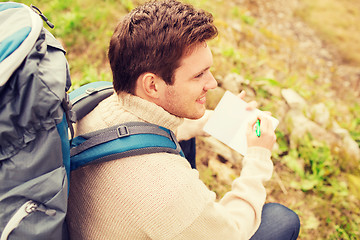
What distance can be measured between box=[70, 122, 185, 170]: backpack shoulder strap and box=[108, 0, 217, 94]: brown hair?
416mm

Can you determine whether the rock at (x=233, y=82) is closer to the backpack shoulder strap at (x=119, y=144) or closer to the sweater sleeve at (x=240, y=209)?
the sweater sleeve at (x=240, y=209)

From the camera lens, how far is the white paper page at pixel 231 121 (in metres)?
2.46

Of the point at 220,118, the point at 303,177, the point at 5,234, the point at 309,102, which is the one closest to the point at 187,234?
the point at 5,234

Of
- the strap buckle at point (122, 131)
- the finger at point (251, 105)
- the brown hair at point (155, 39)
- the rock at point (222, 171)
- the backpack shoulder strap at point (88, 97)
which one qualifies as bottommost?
the rock at point (222, 171)

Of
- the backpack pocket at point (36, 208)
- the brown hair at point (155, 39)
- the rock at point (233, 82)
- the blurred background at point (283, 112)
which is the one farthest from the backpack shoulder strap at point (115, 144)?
the rock at point (233, 82)

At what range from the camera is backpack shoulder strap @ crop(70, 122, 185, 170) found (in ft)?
5.07

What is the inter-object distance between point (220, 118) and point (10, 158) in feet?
5.90

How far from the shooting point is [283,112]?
421cm

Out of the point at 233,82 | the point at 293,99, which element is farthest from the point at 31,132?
the point at 293,99

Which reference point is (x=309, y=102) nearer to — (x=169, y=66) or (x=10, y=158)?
(x=169, y=66)

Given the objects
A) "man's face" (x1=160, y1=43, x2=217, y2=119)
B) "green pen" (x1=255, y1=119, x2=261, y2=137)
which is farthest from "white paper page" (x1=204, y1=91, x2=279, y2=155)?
"man's face" (x1=160, y1=43, x2=217, y2=119)

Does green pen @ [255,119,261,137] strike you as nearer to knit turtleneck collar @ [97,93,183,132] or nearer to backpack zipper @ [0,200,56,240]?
knit turtleneck collar @ [97,93,183,132]

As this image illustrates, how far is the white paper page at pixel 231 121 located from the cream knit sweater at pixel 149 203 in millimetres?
686

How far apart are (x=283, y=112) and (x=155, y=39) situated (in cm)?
300
